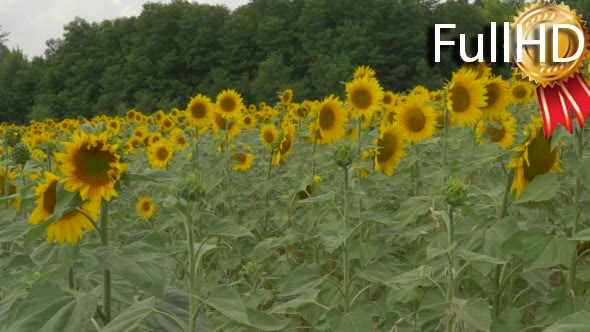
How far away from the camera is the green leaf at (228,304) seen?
143 cm

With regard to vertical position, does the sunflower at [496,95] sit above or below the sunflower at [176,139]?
above

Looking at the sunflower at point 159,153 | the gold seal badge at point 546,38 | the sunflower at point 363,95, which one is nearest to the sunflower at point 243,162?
the sunflower at point 159,153

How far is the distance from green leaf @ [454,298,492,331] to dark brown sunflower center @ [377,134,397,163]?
184cm

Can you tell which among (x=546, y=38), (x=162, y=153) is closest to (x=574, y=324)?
(x=546, y=38)

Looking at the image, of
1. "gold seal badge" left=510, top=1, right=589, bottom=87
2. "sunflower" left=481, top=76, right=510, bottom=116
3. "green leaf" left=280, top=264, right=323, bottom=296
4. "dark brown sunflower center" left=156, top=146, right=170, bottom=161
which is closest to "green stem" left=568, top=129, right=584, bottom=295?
"gold seal badge" left=510, top=1, right=589, bottom=87

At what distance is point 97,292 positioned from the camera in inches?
62.7

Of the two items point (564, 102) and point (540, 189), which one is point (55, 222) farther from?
point (564, 102)

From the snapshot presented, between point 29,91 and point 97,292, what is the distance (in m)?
32.2

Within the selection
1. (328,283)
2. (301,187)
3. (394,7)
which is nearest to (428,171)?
(301,187)

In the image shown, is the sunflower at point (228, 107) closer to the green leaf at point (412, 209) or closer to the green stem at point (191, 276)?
the green leaf at point (412, 209)

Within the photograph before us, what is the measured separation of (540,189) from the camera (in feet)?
6.17

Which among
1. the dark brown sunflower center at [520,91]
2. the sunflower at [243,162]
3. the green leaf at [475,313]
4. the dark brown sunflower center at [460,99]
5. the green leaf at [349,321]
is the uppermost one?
the dark brown sunflower center at [520,91]

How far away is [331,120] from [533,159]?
231cm

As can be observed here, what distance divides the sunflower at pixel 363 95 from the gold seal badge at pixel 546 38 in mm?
1521
